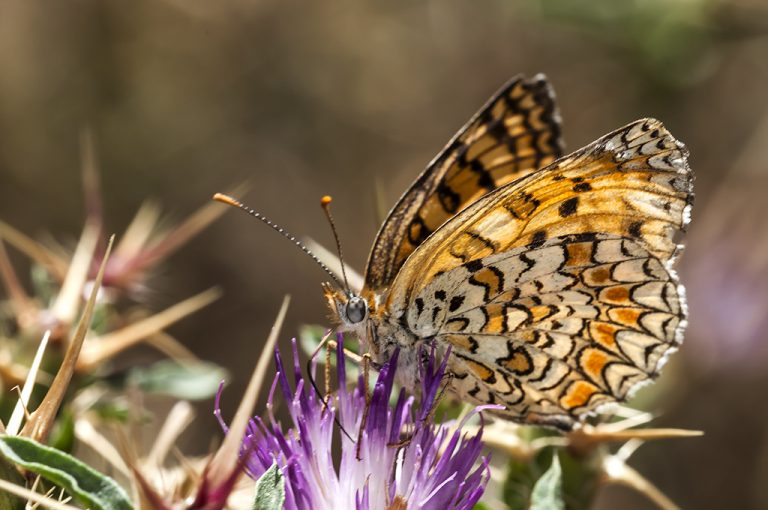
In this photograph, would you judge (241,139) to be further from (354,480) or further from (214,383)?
(354,480)

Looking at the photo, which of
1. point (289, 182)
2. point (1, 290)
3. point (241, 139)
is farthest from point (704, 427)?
point (1, 290)

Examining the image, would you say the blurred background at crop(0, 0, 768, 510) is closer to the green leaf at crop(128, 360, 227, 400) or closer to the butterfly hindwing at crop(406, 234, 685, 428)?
the green leaf at crop(128, 360, 227, 400)

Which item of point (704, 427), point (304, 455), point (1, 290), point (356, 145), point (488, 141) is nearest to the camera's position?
point (304, 455)

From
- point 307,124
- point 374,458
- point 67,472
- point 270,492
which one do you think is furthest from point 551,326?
point 307,124

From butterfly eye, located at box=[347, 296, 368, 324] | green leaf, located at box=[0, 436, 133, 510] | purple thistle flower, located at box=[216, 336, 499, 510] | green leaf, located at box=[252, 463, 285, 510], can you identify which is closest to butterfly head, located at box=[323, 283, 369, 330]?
butterfly eye, located at box=[347, 296, 368, 324]

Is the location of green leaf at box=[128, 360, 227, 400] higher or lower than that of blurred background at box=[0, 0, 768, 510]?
lower

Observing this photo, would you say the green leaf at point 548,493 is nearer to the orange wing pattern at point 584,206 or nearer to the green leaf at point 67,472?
the orange wing pattern at point 584,206
